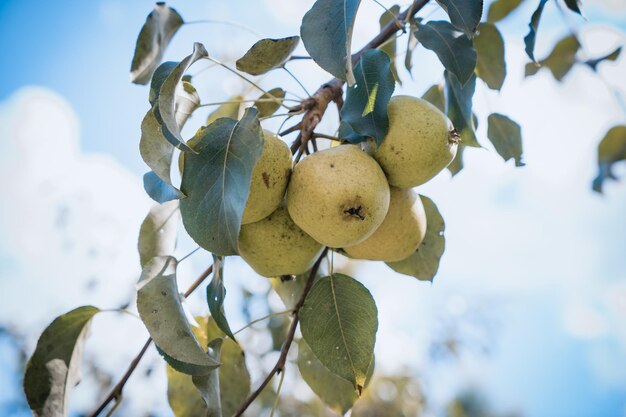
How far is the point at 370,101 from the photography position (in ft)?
3.32

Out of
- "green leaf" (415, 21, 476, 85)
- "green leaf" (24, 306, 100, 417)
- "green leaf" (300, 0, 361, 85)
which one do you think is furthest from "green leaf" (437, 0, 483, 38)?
"green leaf" (24, 306, 100, 417)

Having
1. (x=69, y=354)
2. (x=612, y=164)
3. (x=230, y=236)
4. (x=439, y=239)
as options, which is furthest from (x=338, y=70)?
(x=612, y=164)

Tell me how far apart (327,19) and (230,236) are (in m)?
0.44

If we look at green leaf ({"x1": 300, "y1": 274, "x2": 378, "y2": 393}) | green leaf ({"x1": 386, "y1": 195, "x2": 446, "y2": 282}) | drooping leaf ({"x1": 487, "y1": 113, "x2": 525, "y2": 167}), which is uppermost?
drooping leaf ({"x1": 487, "y1": 113, "x2": 525, "y2": 167})

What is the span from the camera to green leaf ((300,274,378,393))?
105cm

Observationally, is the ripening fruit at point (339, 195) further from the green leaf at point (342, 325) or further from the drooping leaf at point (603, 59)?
the drooping leaf at point (603, 59)

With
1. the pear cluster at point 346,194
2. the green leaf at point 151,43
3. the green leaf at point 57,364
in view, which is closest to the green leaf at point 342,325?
the pear cluster at point 346,194

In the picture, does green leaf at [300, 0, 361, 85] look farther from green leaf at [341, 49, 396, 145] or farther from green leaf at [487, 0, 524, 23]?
green leaf at [487, 0, 524, 23]

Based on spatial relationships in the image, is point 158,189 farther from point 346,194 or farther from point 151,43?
point 151,43

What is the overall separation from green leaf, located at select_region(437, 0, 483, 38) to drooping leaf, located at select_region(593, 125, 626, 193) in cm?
112

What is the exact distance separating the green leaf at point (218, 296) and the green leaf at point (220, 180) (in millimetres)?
145

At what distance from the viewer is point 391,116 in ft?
3.51

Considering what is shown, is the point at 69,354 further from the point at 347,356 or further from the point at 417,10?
the point at 417,10

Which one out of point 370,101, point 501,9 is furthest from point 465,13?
point 501,9
